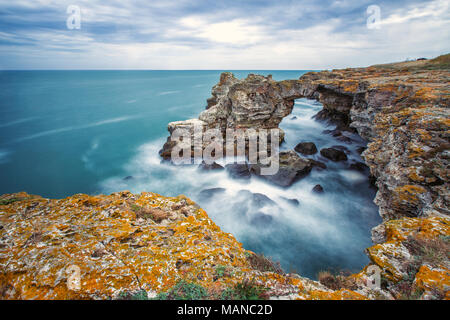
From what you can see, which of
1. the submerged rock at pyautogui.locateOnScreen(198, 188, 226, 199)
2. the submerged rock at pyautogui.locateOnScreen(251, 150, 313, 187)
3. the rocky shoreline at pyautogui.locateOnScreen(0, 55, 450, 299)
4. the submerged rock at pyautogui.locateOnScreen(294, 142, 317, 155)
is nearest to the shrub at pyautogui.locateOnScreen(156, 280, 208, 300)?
the rocky shoreline at pyautogui.locateOnScreen(0, 55, 450, 299)

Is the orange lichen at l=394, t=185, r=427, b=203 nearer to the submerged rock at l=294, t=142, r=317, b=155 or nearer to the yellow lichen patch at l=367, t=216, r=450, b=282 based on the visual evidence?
the yellow lichen patch at l=367, t=216, r=450, b=282

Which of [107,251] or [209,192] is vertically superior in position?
[107,251]

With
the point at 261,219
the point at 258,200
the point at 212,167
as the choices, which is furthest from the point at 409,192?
the point at 212,167

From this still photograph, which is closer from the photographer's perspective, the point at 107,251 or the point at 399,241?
the point at 107,251

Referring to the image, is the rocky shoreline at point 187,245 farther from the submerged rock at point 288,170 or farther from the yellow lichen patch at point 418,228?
the submerged rock at point 288,170

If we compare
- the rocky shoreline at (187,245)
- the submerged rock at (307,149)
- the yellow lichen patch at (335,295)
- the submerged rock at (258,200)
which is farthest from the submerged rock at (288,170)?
the yellow lichen patch at (335,295)

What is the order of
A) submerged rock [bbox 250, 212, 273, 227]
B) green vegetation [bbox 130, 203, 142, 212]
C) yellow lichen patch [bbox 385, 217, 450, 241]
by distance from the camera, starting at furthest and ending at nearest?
submerged rock [bbox 250, 212, 273, 227], green vegetation [bbox 130, 203, 142, 212], yellow lichen patch [bbox 385, 217, 450, 241]

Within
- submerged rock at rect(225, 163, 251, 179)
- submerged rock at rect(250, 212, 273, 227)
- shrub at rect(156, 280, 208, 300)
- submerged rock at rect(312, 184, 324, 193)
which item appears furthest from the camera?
submerged rock at rect(225, 163, 251, 179)

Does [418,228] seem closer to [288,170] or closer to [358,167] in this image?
[288,170]

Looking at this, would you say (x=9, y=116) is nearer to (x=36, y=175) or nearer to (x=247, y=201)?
(x=36, y=175)
